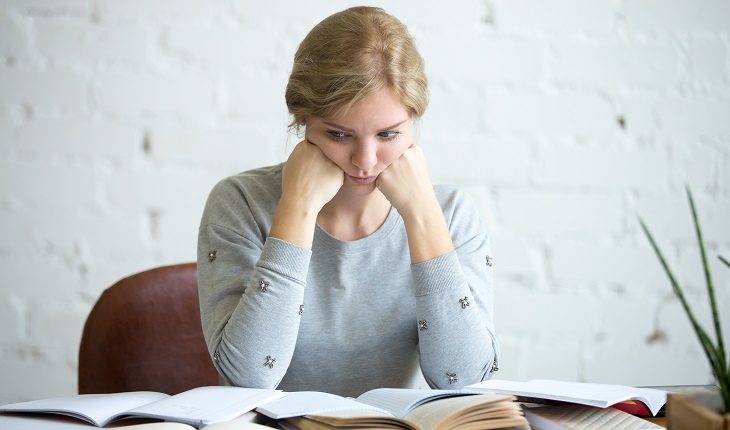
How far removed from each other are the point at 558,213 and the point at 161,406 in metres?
1.18

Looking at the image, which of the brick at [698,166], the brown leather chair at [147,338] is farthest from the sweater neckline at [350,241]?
the brick at [698,166]

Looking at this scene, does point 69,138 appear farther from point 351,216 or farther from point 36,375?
point 351,216

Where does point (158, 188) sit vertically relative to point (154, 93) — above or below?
below

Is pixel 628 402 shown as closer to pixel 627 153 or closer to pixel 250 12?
pixel 627 153

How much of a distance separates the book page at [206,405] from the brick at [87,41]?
1017mm

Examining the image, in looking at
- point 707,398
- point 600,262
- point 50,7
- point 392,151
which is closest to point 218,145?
point 50,7

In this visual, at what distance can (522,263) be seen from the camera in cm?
182

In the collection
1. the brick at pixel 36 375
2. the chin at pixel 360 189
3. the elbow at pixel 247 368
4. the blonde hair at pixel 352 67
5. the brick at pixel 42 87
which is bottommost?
the brick at pixel 36 375

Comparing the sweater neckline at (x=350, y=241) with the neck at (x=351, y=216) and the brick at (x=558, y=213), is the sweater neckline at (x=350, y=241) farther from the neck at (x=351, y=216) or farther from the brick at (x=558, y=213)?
the brick at (x=558, y=213)

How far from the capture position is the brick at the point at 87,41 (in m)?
1.73

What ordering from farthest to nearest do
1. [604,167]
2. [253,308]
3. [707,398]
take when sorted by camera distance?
[604,167] < [253,308] < [707,398]

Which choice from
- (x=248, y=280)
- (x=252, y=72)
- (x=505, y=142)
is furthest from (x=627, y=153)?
(x=248, y=280)

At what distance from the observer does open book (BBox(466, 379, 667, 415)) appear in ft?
2.82

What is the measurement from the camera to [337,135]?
120 cm
